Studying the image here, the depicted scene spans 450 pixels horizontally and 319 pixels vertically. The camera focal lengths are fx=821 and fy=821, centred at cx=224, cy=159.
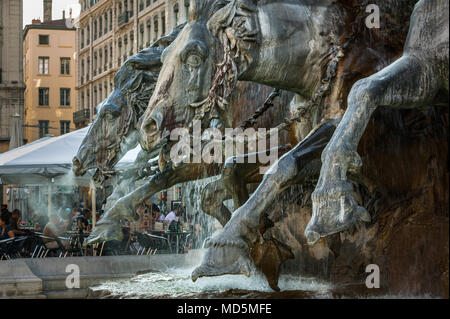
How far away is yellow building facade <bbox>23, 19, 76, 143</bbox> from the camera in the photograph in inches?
3132

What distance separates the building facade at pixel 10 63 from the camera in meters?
47.3

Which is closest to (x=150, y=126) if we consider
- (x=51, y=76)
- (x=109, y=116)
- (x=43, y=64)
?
(x=109, y=116)

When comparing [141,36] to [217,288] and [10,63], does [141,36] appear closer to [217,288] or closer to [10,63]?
[10,63]

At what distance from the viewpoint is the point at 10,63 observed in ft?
159

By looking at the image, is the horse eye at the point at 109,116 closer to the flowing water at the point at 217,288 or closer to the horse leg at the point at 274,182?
the flowing water at the point at 217,288

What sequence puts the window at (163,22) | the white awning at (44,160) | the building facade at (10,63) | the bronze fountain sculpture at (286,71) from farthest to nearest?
the building facade at (10,63) → the window at (163,22) → the white awning at (44,160) → the bronze fountain sculpture at (286,71)

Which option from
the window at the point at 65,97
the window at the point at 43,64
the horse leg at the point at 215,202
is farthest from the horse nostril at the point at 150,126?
the window at the point at 43,64

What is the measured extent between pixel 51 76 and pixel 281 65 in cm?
7790

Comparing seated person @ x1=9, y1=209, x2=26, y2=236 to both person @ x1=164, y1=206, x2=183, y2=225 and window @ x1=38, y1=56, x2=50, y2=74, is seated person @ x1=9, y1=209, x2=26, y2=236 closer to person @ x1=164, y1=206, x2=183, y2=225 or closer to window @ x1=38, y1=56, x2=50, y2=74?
person @ x1=164, y1=206, x2=183, y2=225

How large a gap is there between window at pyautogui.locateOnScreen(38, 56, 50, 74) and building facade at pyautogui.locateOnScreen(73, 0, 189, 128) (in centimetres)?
1343

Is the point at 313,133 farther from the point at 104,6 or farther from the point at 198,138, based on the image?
the point at 104,6

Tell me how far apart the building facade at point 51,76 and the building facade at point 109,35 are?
11.6 m

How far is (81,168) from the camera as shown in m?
8.64
